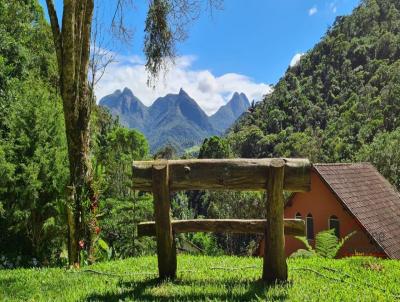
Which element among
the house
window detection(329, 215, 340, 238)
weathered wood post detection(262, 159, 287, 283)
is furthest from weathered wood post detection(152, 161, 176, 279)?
window detection(329, 215, 340, 238)

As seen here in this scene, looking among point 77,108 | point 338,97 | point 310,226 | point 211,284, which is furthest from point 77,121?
point 338,97

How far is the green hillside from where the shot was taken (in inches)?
2569

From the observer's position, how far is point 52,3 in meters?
7.29

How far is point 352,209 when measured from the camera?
19453 mm

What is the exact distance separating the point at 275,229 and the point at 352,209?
623 inches

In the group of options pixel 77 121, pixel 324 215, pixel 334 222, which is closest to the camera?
pixel 77 121

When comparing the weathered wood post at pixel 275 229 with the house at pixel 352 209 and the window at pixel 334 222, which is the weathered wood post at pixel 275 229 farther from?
the window at pixel 334 222

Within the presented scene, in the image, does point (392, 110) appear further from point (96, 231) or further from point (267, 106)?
point (96, 231)

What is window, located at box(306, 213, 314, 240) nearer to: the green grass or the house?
the house

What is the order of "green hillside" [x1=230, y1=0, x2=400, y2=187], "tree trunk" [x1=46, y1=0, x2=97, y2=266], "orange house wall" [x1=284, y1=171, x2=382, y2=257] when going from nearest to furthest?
1. "tree trunk" [x1=46, y1=0, x2=97, y2=266]
2. "orange house wall" [x1=284, y1=171, x2=382, y2=257]
3. "green hillside" [x1=230, y1=0, x2=400, y2=187]

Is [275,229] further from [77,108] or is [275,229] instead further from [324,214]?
[324,214]

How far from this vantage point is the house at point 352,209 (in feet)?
Answer: 61.8

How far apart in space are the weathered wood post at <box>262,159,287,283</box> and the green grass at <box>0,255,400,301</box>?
16 cm

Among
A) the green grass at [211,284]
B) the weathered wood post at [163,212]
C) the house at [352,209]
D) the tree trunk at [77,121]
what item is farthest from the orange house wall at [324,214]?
the weathered wood post at [163,212]
